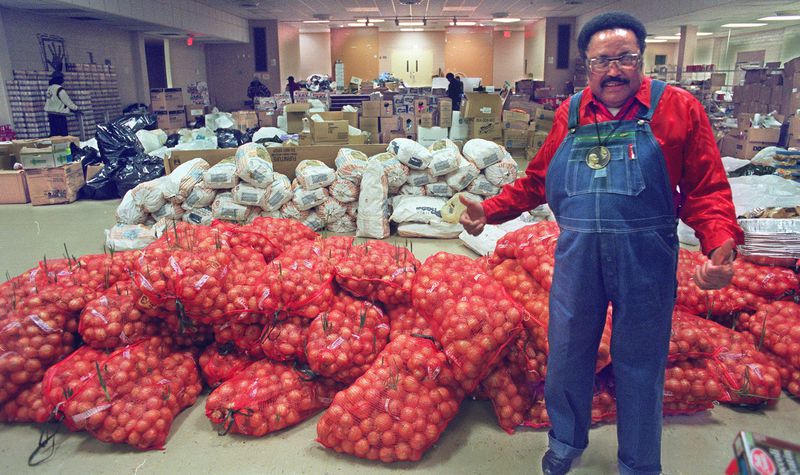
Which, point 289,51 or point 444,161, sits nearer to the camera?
point 444,161

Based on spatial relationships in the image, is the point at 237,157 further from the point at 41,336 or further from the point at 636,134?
the point at 636,134

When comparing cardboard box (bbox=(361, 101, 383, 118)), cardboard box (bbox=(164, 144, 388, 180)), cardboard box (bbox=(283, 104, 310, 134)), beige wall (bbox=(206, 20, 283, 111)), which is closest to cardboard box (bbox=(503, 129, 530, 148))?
cardboard box (bbox=(361, 101, 383, 118))

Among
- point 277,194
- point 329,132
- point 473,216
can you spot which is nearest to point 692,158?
point 473,216

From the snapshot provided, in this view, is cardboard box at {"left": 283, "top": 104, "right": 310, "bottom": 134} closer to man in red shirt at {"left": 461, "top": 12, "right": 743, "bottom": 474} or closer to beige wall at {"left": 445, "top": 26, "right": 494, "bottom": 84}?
man in red shirt at {"left": 461, "top": 12, "right": 743, "bottom": 474}

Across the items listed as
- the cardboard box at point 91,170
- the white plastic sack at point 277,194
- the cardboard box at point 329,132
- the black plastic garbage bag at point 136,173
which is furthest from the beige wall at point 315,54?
the white plastic sack at point 277,194

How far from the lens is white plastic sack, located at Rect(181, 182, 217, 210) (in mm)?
4855

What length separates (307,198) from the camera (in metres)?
→ 4.88

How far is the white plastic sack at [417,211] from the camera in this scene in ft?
16.1

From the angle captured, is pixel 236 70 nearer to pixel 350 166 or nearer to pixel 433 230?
pixel 350 166

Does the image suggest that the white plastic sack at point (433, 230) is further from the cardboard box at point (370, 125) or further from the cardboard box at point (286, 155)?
the cardboard box at point (370, 125)

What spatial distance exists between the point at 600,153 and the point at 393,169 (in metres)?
3.51

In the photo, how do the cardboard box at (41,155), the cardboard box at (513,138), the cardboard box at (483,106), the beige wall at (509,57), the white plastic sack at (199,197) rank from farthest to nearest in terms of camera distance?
the beige wall at (509,57), the cardboard box at (513,138), the cardboard box at (483,106), the cardboard box at (41,155), the white plastic sack at (199,197)

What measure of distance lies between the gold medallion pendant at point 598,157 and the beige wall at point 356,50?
798 inches

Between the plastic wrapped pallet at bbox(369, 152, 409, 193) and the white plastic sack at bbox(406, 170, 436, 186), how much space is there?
6cm
